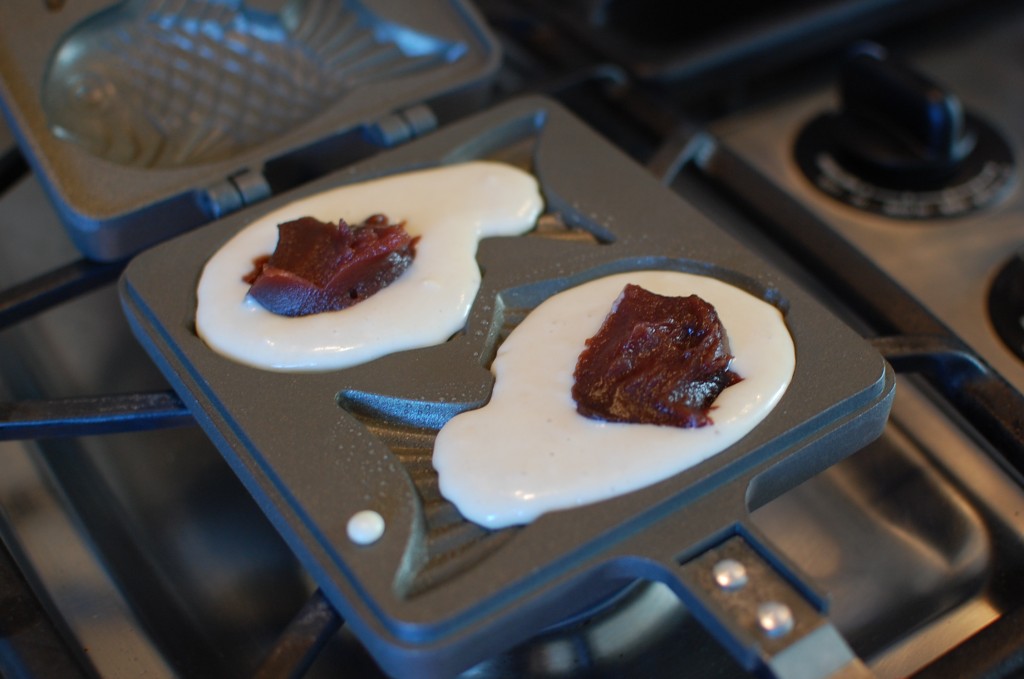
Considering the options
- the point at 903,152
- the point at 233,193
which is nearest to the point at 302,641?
the point at 233,193

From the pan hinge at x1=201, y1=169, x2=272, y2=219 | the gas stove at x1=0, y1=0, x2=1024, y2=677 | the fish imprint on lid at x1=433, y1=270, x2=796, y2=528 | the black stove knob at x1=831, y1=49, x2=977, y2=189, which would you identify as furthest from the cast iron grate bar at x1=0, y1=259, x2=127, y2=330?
the black stove knob at x1=831, y1=49, x2=977, y2=189

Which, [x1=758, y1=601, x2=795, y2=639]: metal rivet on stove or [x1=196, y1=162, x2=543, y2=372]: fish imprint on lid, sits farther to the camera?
[x1=196, y1=162, x2=543, y2=372]: fish imprint on lid

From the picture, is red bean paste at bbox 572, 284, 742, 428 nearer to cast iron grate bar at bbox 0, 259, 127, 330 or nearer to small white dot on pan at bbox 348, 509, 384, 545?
small white dot on pan at bbox 348, 509, 384, 545

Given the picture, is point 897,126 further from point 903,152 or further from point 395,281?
point 395,281

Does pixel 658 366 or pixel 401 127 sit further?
pixel 401 127

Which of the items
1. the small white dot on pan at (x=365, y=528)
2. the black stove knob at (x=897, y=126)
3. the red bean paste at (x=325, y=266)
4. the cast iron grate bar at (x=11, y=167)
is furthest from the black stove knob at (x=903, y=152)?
the cast iron grate bar at (x=11, y=167)

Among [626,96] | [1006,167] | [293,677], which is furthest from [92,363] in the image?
[1006,167]
